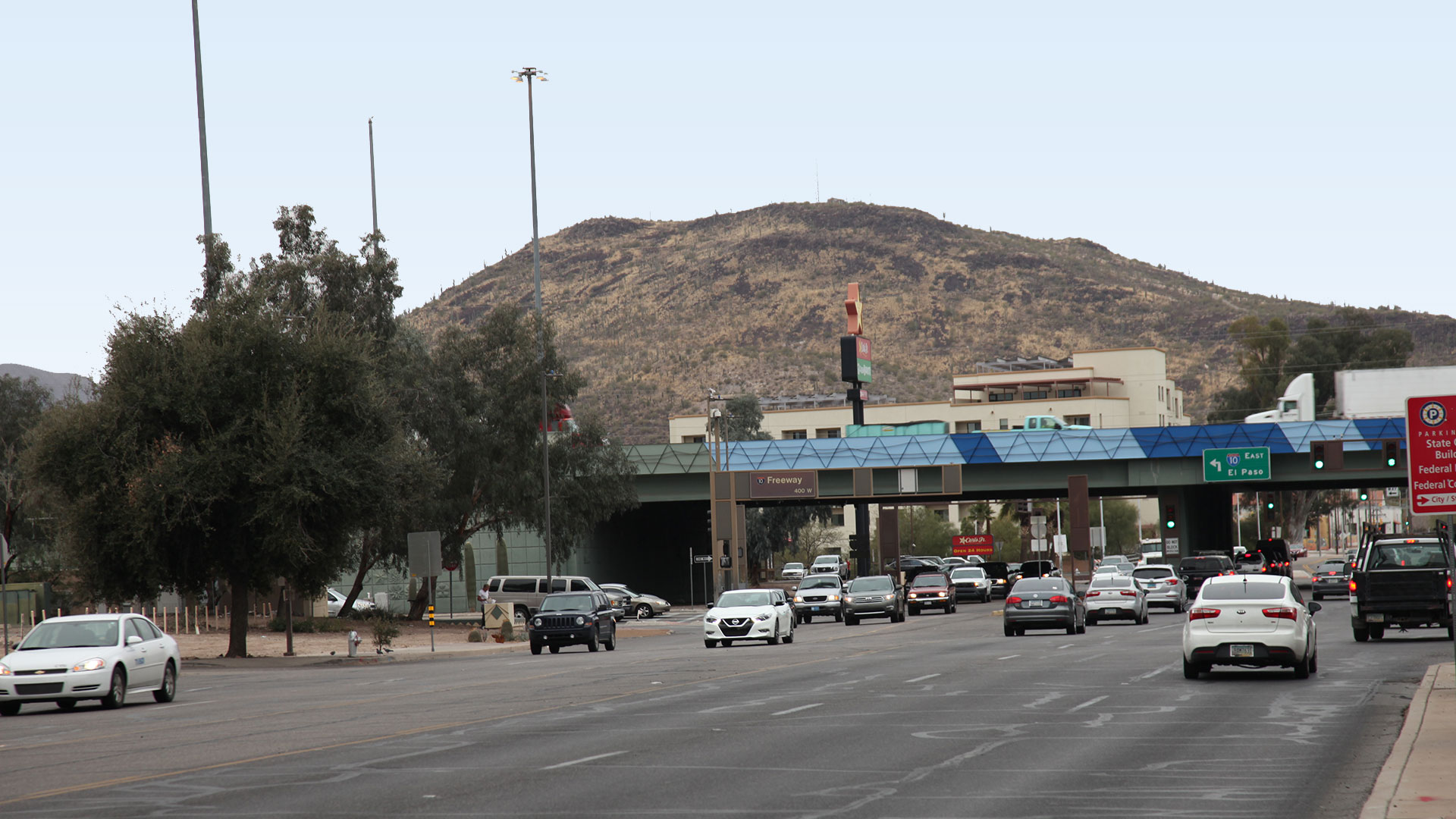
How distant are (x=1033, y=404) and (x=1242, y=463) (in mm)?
66125

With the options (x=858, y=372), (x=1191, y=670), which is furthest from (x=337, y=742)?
(x=858, y=372)

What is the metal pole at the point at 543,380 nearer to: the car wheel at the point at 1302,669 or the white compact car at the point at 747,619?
the white compact car at the point at 747,619

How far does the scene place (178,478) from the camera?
3638 cm

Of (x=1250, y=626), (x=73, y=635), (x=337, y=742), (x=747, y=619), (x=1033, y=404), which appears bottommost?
(x=747, y=619)

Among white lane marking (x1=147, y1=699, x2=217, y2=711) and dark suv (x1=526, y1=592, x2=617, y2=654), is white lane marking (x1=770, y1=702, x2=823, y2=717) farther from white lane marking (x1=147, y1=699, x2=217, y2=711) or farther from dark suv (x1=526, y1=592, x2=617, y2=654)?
dark suv (x1=526, y1=592, x2=617, y2=654)

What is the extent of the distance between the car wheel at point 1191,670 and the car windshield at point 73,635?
16.6 metres

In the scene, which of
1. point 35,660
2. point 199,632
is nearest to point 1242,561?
point 199,632

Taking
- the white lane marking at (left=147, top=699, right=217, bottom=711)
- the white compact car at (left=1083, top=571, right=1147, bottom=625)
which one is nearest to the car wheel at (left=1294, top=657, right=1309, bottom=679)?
the white lane marking at (left=147, top=699, right=217, bottom=711)

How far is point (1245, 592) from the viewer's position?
21688 mm

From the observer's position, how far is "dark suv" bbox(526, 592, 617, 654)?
39.4m

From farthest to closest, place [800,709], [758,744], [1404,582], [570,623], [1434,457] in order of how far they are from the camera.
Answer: [570,623], [1404,582], [800,709], [1434,457], [758,744]

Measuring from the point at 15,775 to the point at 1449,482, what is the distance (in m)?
15.2

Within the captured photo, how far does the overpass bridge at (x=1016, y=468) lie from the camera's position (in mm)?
68062

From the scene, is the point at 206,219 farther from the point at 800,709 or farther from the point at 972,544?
the point at 972,544
